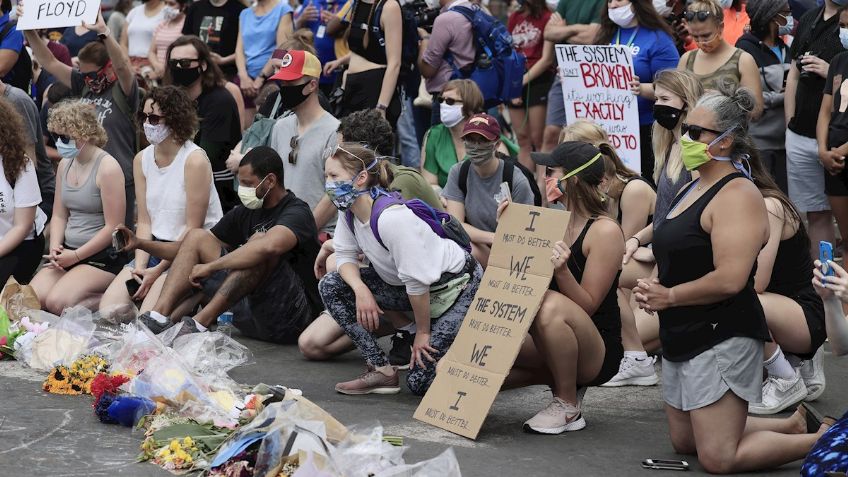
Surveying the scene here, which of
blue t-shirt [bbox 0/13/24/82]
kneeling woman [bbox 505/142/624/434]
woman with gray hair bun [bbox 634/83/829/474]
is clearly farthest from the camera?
blue t-shirt [bbox 0/13/24/82]

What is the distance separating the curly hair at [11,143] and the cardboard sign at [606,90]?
12.1ft

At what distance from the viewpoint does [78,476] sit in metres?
4.86

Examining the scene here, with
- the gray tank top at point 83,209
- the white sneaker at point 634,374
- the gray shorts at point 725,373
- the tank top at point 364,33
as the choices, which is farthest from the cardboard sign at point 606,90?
the gray shorts at point 725,373

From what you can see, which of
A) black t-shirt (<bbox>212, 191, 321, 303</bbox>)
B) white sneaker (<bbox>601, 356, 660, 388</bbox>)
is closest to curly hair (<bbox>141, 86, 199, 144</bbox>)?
black t-shirt (<bbox>212, 191, 321, 303</bbox>)

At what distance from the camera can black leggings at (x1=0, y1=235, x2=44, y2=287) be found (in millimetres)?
8086

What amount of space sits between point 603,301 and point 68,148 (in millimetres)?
4127

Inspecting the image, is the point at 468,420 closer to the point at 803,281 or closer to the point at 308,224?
the point at 803,281

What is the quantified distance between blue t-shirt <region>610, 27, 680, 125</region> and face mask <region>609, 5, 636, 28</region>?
0.32ft

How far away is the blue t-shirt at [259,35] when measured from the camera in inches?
412

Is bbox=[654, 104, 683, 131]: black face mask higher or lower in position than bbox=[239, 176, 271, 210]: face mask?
higher

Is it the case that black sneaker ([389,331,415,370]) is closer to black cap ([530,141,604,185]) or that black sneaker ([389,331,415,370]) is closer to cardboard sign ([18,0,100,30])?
black cap ([530,141,604,185])

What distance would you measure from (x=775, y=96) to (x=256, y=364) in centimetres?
413

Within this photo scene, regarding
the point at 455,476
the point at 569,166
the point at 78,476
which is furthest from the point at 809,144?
the point at 78,476

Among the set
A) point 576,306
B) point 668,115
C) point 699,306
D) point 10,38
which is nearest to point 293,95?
point 668,115
